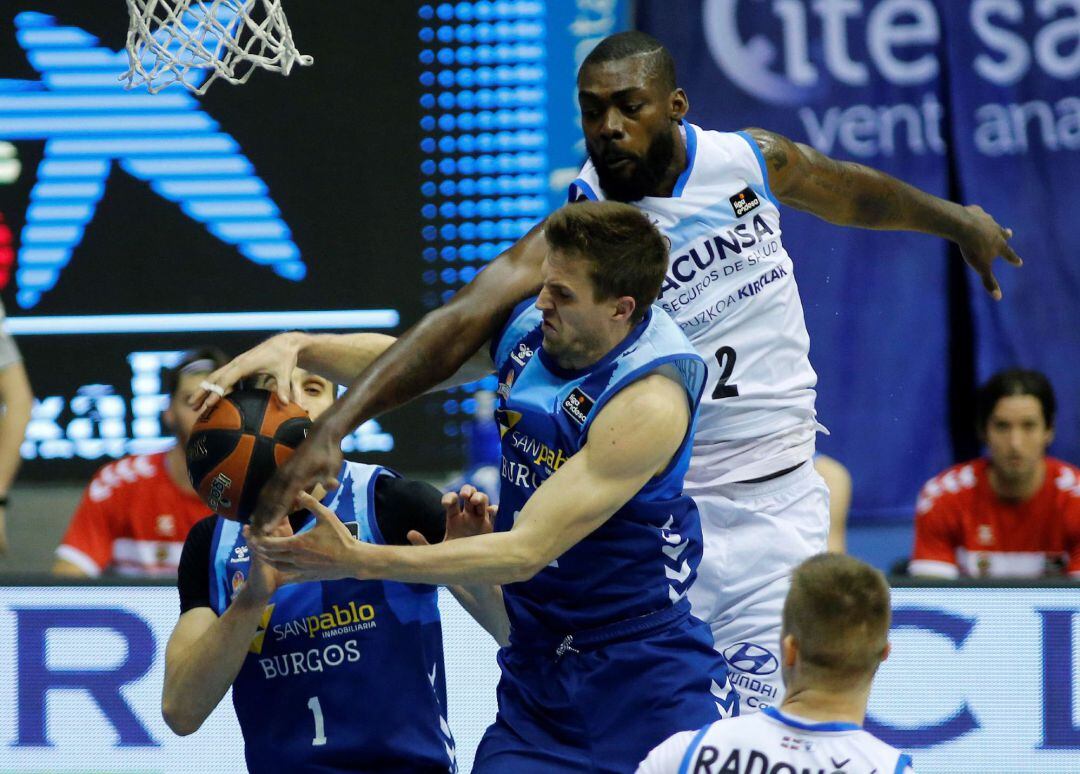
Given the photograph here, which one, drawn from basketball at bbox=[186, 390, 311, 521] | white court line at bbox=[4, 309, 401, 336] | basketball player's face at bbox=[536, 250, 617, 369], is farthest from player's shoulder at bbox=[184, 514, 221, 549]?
white court line at bbox=[4, 309, 401, 336]

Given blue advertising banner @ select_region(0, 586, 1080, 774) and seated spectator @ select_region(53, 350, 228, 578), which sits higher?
seated spectator @ select_region(53, 350, 228, 578)

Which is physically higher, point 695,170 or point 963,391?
point 695,170

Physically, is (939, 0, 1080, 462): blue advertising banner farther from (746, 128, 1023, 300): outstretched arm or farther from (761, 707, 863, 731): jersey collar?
(761, 707, 863, 731): jersey collar

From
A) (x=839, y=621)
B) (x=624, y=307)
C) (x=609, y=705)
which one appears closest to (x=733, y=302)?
(x=624, y=307)

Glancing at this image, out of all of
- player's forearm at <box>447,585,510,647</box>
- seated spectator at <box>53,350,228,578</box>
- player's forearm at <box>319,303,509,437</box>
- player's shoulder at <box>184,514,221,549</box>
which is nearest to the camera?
player's forearm at <box>319,303,509,437</box>

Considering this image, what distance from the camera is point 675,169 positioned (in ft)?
13.3

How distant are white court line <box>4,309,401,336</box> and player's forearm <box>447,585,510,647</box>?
3697 millimetres

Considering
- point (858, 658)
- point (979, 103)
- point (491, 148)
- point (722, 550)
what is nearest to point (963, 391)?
point (979, 103)

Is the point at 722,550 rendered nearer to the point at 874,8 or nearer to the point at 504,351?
the point at 504,351

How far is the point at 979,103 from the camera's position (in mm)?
7598

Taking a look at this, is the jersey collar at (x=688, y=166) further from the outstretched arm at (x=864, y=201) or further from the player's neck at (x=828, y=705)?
the player's neck at (x=828, y=705)

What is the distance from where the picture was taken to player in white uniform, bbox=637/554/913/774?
8.77 feet

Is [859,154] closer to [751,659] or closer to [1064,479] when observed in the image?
[1064,479]

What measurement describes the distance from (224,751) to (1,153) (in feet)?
12.2
